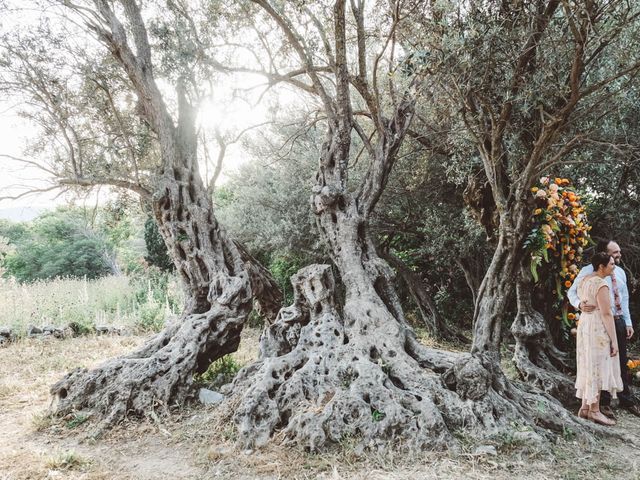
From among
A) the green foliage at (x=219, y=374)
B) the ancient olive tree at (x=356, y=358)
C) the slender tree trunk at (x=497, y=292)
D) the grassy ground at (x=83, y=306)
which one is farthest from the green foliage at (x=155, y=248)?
the slender tree trunk at (x=497, y=292)

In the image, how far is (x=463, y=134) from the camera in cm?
670

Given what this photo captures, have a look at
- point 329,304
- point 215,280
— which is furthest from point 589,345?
point 215,280

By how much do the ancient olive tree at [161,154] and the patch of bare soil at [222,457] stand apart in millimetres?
589

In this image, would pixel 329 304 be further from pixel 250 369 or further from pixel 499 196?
pixel 499 196

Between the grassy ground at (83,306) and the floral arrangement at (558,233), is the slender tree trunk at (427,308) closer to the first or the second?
the floral arrangement at (558,233)

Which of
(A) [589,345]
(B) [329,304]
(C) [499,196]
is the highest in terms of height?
(C) [499,196]

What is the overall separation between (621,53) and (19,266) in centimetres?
3771

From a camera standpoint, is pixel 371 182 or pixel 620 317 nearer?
pixel 620 317

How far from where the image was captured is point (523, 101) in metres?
5.53

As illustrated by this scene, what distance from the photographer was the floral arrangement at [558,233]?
5.65m

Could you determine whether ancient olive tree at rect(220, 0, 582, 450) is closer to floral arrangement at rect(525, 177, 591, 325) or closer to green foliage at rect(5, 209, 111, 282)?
floral arrangement at rect(525, 177, 591, 325)

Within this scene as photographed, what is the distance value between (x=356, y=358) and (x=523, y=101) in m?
3.96

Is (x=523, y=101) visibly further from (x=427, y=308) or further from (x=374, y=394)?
(x=427, y=308)

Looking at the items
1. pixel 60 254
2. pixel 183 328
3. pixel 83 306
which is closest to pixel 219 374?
pixel 183 328
